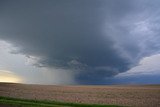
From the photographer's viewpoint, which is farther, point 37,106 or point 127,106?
point 127,106

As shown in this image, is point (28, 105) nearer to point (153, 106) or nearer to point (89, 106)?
point (89, 106)

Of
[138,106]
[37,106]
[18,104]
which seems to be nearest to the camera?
[37,106]

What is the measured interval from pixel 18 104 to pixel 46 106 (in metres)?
5.03

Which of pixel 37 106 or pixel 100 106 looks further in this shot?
pixel 100 106

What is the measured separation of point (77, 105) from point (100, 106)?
374 cm

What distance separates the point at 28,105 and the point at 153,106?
66.6ft

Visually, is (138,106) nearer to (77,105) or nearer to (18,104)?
(77,105)

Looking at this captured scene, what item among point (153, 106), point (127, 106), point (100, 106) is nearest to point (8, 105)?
point (100, 106)

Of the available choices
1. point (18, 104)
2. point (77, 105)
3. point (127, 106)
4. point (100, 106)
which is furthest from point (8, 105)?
point (127, 106)

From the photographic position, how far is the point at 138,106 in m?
43.6

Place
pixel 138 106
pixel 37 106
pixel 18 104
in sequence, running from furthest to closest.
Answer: pixel 138 106
pixel 18 104
pixel 37 106

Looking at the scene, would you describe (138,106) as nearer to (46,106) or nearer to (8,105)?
(46,106)

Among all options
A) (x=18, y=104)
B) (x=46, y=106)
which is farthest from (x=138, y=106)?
(x=18, y=104)

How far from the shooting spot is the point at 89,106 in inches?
1626
